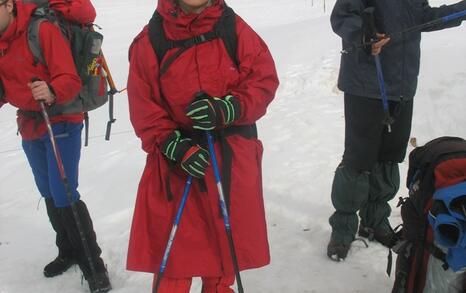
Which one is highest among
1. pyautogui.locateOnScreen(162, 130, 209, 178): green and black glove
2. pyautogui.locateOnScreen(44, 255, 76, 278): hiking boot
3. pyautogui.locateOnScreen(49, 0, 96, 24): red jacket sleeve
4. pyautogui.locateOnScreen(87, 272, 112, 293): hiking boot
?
pyautogui.locateOnScreen(49, 0, 96, 24): red jacket sleeve

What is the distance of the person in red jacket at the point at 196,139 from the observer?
230 centimetres

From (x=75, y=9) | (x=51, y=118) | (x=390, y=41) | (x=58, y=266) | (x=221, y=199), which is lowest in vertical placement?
(x=58, y=266)

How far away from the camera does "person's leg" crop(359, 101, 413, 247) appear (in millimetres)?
3249

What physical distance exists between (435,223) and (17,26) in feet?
8.30

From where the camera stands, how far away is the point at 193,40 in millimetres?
2320

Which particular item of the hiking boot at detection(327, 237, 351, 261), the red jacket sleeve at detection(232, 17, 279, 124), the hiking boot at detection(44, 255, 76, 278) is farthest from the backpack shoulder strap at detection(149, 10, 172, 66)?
the hiking boot at detection(44, 255, 76, 278)

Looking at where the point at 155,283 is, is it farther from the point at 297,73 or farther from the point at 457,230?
the point at 297,73

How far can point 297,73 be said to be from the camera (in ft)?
28.4

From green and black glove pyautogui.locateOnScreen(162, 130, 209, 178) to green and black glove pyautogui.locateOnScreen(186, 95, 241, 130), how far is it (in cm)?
11

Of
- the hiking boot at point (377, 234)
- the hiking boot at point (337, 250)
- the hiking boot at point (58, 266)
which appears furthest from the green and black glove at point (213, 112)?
the hiking boot at point (58, 266)

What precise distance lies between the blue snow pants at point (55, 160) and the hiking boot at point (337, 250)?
6.08 feet

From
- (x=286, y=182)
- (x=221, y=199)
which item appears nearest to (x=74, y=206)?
(x=221, y=199)

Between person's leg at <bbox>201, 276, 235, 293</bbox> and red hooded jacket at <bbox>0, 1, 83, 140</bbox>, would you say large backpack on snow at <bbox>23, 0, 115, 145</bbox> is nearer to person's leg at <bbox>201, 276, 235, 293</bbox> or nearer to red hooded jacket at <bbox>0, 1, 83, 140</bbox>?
red hooded jacket at <bbox>0, 1, 83, 140</bbox>

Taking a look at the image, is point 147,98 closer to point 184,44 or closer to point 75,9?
point 184,44
